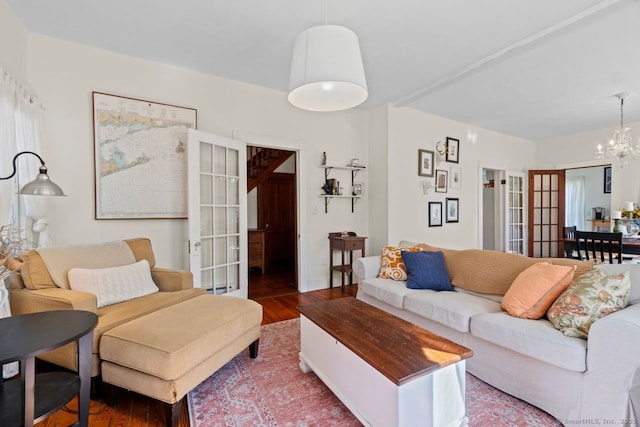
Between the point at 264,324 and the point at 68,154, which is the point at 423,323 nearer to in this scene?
the point at 264,324

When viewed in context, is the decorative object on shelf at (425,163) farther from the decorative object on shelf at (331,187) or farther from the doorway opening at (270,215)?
the doorway opening at (270,215)

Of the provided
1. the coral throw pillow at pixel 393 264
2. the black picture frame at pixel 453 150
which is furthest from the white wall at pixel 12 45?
the black picture frame at pixel 453 150

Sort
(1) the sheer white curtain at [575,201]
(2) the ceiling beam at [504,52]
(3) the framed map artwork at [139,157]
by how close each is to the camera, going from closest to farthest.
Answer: (2) the ceiling beam at [504,52] < (3) the framed map artwork at [139,157] < (1) the sheer white curtain at [575,201]

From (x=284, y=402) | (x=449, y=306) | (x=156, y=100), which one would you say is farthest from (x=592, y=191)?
(x=156, y=100)

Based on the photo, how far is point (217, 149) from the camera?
3277mm

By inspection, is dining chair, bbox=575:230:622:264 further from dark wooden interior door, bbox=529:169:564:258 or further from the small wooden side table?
the small wooden side table

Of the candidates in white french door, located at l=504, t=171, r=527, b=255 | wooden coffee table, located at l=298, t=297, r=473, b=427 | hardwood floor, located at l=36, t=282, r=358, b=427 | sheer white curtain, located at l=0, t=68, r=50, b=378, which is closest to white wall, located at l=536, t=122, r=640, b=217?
white french door, located at l=504, t=171, r=527, b=255

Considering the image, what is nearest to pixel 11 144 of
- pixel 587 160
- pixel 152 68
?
pixel 152 68

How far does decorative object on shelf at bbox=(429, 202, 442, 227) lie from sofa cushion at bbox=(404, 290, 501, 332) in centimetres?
245

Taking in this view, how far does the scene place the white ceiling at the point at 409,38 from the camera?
2.25 m

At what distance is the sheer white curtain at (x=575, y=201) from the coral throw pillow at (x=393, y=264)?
7.69 metres

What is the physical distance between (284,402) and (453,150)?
4712mm

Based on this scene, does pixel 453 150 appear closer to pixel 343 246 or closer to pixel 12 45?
pixel 343 246

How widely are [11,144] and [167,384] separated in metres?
2.05
